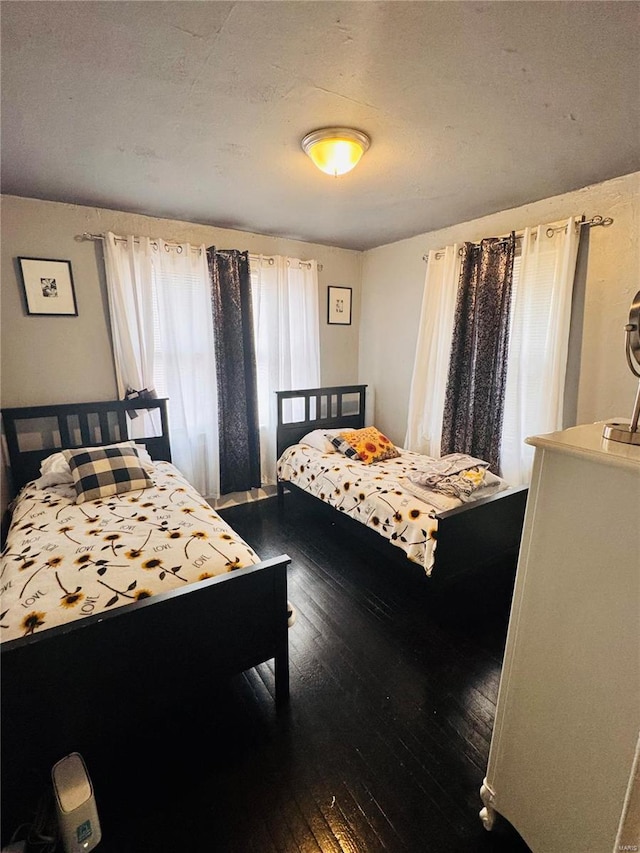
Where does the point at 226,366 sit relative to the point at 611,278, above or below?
below

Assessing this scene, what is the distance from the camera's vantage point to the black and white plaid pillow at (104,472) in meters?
2.23

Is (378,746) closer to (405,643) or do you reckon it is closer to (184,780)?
(405,643)

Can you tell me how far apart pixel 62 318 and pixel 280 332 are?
167cm

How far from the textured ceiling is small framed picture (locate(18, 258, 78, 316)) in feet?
1.36

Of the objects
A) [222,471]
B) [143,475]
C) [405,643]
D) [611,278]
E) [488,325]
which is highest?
[611,278]

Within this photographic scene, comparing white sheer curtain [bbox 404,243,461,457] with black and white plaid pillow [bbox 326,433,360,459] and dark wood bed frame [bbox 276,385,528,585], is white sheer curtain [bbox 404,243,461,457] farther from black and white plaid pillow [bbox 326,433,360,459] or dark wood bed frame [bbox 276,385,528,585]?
dark wood bed frame [bbox 276,385,528,585]

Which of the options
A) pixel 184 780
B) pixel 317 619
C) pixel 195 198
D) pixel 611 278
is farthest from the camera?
pixel 195 198

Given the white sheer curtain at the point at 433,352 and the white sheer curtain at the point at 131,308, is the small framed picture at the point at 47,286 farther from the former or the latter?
the white sheer curtain at the point at 433,352

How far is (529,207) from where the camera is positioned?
102 inches

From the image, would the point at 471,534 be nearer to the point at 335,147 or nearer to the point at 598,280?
the point at 598,280

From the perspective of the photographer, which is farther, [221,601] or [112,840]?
[221,601]

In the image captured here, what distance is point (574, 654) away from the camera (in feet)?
3.06

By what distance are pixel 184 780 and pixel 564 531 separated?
4.90 ft

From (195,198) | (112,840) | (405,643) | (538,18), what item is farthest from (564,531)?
(195,198)
